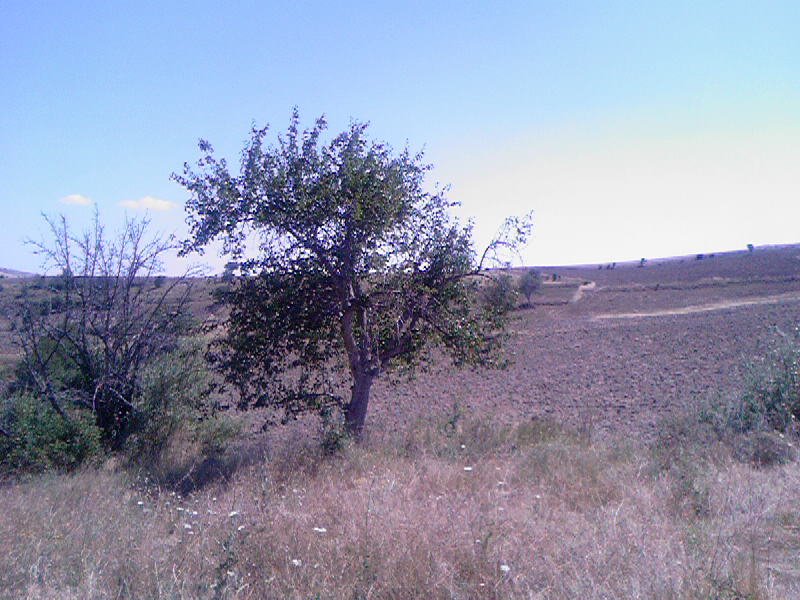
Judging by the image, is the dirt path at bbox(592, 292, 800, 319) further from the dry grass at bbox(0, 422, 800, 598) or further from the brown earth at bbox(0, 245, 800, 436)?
the dry grass at bbox(0, 422, 800, 598)

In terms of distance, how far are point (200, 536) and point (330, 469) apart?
2538 millimetres

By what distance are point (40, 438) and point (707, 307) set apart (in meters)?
48.7

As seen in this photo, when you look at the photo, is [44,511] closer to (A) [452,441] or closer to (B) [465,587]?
(B) [465,587]

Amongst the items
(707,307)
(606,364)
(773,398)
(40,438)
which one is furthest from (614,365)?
(707,307)

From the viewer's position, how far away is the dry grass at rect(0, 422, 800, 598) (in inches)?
→ 154

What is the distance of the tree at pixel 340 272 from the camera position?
8.91 metres

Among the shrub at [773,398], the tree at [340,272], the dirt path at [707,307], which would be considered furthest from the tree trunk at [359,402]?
the dirt path at [707,307]

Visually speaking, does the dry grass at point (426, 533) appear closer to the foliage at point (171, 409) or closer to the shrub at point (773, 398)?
the shrub at point (773, 398)

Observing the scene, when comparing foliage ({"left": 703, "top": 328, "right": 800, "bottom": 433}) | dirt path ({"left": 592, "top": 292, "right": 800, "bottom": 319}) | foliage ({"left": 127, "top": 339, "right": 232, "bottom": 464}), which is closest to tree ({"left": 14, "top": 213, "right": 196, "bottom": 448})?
foliage ({"left": 127, "top": 339, "right": 232, "bottom": 464})

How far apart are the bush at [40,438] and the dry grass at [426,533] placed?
154 cm

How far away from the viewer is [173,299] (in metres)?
12.2

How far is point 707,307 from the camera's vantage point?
4675 cm

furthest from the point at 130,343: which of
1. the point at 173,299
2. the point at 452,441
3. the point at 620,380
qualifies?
the point at 620,380

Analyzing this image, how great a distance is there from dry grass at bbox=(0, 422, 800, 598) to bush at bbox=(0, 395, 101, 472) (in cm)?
154
